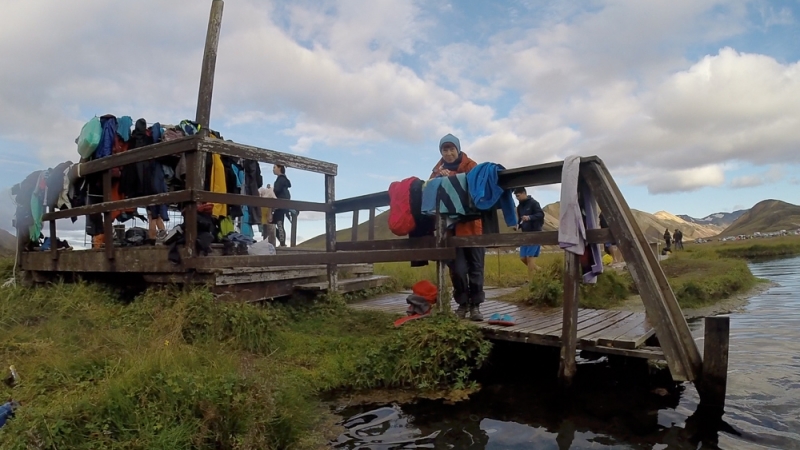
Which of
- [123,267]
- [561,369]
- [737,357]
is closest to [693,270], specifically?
[737,357]

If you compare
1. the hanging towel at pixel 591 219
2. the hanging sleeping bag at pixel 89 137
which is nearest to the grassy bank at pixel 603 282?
the hanging towel at pixel 591 219

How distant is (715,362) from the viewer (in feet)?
14.5

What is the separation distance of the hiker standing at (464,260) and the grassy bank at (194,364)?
0.75 meters

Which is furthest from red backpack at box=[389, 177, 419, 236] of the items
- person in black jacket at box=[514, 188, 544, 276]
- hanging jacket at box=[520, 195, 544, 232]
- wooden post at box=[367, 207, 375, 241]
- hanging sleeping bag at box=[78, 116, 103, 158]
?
hanging sleeping bag at box=[78, 116, 103, 158]

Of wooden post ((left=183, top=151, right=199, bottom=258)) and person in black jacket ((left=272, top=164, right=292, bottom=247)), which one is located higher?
person in black jacket ((left=272, top=164, right=292, bottom=247))

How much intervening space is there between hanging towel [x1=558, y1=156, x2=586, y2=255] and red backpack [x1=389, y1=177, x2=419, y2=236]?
2016 millimetres

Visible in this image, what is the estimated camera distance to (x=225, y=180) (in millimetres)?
7047

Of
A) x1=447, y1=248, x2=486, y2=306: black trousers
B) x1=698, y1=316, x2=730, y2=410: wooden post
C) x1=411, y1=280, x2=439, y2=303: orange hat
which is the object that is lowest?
x1=698, y1=316, x2=730, y2=410: wooden post

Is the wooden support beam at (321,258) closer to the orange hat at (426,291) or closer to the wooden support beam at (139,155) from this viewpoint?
the orange hat at (426,291)

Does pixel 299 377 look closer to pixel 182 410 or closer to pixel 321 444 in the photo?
pixel 321 444

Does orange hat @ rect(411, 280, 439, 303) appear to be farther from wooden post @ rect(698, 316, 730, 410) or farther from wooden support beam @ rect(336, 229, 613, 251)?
wooden post @ rect(698, 316, 730, 410)

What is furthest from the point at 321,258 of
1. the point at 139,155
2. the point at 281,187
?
the point at 281,187

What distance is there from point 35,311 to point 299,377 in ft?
12.2

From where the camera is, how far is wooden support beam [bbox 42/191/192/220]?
607 cm
